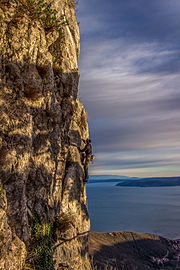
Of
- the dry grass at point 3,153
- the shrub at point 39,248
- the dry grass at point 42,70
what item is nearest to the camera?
the dry grass at point 3,153

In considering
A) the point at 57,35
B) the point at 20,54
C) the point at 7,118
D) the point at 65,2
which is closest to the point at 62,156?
the point at 7,118

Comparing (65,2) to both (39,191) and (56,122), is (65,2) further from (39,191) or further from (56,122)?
(39,191)

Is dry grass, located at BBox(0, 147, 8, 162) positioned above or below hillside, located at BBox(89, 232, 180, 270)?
above

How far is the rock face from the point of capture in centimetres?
536

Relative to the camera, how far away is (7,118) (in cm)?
559

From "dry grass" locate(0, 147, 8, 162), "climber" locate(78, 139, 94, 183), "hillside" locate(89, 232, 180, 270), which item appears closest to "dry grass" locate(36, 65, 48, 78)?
"dry grass" locate(0, 147, 8, 162)

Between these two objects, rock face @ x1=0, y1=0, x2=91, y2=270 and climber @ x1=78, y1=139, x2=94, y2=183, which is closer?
rock face @ x1=0, y1=0, x2=91, y2=270

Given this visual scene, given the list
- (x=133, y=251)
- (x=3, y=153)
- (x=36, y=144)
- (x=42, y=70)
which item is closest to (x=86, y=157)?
(x=36, y=144)

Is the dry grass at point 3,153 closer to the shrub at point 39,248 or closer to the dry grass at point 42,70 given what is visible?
the shrub at point 39,248

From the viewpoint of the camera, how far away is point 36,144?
274 inches

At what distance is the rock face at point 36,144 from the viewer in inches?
211

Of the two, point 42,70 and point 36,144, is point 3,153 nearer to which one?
point 36,144

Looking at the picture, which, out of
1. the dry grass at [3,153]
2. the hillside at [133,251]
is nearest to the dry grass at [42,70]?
the dry grass at [3,153]

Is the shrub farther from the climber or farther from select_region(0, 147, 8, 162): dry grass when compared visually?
the climber
